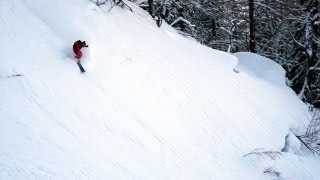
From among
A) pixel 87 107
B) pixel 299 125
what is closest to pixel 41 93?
pixel 87 107

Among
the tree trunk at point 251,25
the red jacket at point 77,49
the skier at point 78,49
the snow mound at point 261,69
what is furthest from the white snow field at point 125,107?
the tree trunk at point 251,25

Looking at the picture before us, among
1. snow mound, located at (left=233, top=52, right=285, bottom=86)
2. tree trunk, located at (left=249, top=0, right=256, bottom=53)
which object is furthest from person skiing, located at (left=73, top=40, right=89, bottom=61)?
tree trunk, located at (left=249, top=0, right=256, bottom=53)

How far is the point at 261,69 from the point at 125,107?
6914 millimetres

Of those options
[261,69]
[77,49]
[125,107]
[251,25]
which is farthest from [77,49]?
[251,25]

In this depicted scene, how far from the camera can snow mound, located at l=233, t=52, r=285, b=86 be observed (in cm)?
1335

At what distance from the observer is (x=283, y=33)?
21.0 metres

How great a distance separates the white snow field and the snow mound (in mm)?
956

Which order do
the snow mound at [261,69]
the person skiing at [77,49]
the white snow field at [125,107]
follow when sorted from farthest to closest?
the snow mound at [261,69] → the person skiing at [77,49] → the white snow field at [125,107]

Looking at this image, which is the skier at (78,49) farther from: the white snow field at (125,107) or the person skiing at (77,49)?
the white snow field at (125,107)

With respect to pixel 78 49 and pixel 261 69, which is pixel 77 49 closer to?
pixel 78 49

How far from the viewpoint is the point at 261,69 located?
44.9ft

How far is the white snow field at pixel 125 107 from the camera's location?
6.65m

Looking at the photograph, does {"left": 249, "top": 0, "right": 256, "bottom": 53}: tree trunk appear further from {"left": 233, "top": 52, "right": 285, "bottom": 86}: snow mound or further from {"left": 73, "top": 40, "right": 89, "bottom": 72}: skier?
{"left": 73, "top": 40, "right": 89, "bottom": 72}: skier

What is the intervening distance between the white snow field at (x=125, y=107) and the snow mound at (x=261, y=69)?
0.96 meters
